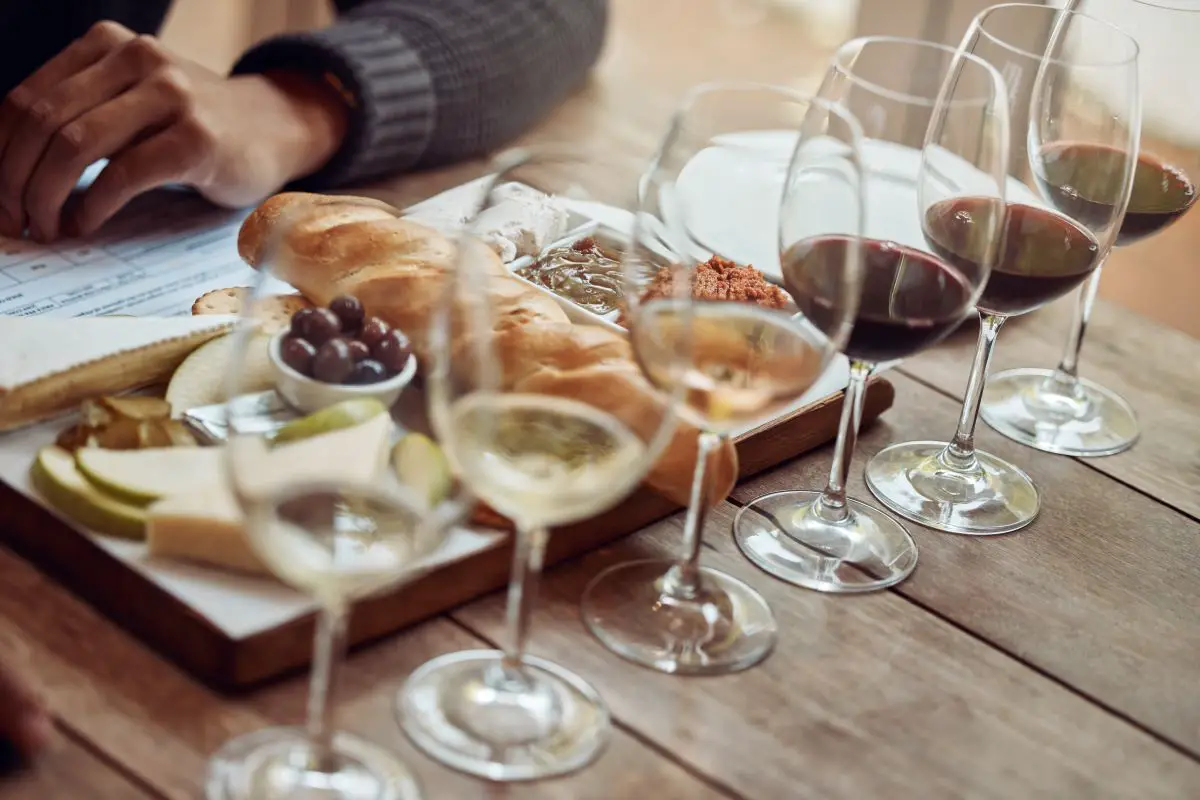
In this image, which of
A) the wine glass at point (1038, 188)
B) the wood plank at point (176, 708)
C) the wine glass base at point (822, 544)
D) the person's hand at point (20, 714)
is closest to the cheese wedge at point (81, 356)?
the wood plank at point (176, 708)

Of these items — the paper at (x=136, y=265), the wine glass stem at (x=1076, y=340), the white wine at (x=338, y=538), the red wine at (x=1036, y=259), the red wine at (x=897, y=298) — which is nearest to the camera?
the white wine at (x=338, y=538)

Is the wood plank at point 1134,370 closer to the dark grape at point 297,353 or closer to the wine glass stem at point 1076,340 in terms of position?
the wine glass stem at point 1076,340

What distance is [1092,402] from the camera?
1.16 metres

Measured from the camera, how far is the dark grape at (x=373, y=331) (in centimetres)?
81

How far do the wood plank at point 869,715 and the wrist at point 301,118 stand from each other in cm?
57

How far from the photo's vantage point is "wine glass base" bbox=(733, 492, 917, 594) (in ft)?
2.85

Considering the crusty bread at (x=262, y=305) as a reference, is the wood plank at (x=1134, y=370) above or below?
below

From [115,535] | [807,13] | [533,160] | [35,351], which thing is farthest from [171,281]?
[807,13]

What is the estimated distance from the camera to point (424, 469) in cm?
61

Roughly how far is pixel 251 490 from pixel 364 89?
80 cm

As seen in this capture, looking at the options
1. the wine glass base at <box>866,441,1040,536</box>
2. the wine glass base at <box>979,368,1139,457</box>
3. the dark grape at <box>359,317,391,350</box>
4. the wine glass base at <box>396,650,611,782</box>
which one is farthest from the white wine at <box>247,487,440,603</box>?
the wine glass base at <box>979,368,1139,457</box>

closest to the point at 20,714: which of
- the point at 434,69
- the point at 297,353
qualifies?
the point at 297,353

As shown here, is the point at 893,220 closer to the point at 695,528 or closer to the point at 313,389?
the point at 695,528

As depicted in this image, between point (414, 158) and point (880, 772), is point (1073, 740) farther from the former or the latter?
point (414, 158)
